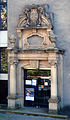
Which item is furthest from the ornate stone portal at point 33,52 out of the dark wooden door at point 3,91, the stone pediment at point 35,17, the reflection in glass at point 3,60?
the reflection in glass at point 3,60

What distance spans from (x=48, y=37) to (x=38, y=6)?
6.80 feet

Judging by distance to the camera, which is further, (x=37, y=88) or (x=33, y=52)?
(x=37, y=88)

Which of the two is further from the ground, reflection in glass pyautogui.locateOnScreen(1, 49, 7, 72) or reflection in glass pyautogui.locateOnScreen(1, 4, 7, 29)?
reflection in glass pyautogui.locateOnScreen(1, 4, 7, 29)

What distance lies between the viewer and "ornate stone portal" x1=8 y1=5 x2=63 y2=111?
38.3ft

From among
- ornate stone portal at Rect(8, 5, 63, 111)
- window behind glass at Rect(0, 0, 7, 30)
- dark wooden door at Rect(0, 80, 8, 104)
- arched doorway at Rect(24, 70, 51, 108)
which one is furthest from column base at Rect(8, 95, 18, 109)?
window behind glass at Rect(0, 0, 7, 30)

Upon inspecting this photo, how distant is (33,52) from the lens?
1201 centimetres

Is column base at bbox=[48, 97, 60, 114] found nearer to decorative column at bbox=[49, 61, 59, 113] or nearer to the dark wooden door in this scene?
decorative column at bbox=[49, 61, 59, 113]

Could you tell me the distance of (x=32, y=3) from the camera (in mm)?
12680

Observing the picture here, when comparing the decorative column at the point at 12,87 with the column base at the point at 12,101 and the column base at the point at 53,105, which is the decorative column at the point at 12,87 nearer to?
the column base at the point at 12,101

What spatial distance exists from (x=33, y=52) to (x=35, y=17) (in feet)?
7.22

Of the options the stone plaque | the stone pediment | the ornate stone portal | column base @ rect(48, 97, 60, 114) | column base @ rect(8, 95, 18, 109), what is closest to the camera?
column base @ rect(48, 97, 60, 114)

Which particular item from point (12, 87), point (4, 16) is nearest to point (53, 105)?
point (12, 87)

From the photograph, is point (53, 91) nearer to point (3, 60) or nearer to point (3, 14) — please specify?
point (3, 60)

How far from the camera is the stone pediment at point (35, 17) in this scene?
475 inches
